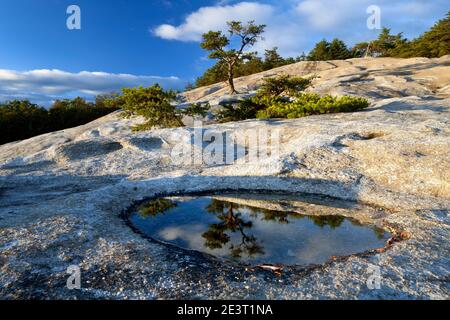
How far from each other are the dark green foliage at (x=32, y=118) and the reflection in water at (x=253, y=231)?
40.2 metres

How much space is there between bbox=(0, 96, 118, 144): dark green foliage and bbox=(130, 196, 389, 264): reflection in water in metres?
40.2

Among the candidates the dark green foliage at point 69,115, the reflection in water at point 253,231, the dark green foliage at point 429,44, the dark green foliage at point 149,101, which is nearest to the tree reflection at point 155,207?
the reflection in water at point 253,231

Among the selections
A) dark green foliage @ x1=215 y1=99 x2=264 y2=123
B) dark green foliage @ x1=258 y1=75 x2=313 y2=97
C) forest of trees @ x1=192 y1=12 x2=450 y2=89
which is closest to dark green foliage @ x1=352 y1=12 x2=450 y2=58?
forest of trees @ x1=192 y1=12 x2=450 y2=89

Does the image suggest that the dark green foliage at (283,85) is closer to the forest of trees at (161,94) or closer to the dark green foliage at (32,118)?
the forest of trees at (161,94)

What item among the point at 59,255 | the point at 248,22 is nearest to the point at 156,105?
the point at 59,255

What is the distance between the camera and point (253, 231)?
32.4 ft

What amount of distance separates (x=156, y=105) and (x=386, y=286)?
22.3 metres

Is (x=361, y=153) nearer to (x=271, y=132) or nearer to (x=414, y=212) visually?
(x=414, y=212)

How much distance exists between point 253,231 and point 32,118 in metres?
46.2

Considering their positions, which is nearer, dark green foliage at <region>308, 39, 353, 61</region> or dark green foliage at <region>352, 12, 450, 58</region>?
dark green foliage at <region>352, 12, 450, 58</region>

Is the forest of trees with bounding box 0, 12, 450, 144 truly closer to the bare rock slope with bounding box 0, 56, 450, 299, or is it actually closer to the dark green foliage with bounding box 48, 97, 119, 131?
the dark green foliage with bounding box 48, 97, 119, 131

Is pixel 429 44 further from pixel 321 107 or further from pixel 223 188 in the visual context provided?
pixel 223 188

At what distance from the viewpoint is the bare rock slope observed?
255 inches

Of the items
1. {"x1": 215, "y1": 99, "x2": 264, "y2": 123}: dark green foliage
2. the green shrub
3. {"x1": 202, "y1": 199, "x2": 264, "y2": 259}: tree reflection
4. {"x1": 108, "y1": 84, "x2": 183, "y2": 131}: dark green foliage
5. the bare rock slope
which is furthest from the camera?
{"x1": 215, "y1": 99, "x2": 264, "y2": 123}: dark green foliage
